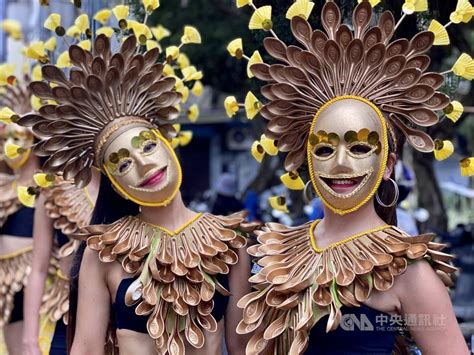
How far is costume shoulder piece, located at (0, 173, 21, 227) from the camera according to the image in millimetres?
5574

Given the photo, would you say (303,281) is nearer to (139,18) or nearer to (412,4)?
(412,4)

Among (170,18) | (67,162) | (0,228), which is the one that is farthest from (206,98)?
(67,162)

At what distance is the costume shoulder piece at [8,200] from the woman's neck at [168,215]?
203 cm

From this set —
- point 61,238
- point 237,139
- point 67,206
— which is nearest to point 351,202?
point 67,206

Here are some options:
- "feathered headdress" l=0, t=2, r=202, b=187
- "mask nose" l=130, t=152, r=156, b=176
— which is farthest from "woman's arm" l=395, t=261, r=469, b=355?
"feathered headdress" l=0, t=2, r=202, b=187

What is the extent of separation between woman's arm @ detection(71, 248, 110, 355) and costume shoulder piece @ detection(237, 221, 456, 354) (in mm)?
558

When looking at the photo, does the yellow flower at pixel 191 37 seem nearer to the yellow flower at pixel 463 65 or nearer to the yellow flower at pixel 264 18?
the yellow flower at pixel 264 18

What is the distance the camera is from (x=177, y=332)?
11.8 feet

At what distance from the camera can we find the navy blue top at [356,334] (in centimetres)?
327

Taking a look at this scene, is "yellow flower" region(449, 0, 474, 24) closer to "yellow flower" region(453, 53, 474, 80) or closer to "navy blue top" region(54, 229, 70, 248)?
"yellow flower" region(453, 53, 474, 80)

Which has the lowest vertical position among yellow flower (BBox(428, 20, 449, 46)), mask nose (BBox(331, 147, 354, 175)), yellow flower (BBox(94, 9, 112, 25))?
mask nose (BBox(331, 147, 354, 175))

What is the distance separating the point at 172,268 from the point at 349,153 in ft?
2.69

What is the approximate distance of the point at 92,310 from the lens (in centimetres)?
364

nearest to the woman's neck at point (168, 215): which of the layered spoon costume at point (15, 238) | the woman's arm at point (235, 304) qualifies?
the woman's arm at point (235, 304)
